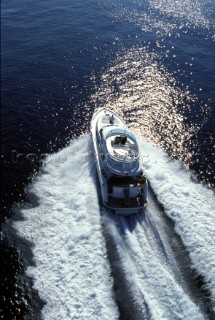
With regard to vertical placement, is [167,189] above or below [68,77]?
below

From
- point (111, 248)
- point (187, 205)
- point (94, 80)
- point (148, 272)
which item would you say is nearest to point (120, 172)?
point (187, 205)

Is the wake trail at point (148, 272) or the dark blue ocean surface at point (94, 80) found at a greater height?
the dark blue ocean surface at point (94, 80)

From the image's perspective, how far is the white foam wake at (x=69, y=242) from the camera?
31.5 metres

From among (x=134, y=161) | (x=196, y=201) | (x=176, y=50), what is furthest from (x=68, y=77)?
(x=196, y=201)

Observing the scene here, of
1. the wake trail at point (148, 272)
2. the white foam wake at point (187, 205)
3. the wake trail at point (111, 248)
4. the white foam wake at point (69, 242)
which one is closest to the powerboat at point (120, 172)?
the wake trail at point (111, 248)

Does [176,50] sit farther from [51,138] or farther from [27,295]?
[27,295]

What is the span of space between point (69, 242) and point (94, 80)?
128 ft

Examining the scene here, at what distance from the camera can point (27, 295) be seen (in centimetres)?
3278

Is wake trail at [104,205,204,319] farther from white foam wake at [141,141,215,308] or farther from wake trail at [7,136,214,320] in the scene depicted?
white foam wake at [141,141,215,308]

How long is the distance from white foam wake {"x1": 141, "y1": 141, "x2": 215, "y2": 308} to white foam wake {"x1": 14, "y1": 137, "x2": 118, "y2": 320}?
27.7 ft

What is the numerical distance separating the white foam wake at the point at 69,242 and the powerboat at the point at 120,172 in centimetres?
229

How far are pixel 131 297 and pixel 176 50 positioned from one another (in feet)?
199

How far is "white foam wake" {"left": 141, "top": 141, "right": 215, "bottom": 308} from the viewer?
34.7 m

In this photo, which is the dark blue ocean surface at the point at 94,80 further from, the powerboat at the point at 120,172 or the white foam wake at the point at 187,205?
the powerboat at the point at 120,172
